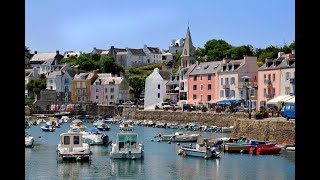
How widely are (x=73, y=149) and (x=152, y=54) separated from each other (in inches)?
4335

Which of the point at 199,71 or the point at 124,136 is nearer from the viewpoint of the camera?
the point at 124,136

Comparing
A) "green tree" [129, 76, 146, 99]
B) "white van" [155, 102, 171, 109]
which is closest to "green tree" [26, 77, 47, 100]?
"green tree" [129, 76, 146, 99]

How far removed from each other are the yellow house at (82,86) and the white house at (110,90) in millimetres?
1367

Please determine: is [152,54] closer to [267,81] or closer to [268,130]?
[267,81]

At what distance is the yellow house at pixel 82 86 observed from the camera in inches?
3900

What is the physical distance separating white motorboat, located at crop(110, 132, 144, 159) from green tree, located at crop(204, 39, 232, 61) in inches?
3192

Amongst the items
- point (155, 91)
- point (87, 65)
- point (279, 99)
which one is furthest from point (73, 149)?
point (87, 65)

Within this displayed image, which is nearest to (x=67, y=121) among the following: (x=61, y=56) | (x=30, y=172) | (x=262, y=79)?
(x=262, y=79)

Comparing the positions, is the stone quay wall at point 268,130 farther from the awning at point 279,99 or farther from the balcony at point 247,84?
the balcony at point 247,84

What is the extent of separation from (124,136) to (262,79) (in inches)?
1133

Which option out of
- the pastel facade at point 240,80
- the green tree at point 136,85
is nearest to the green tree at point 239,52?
the green tree at point 136,85

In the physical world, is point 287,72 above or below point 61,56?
below

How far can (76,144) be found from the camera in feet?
115
